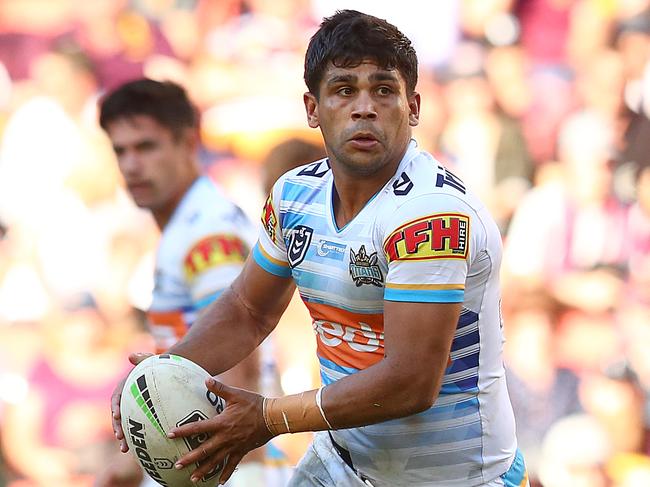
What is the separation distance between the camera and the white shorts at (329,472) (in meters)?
3.56

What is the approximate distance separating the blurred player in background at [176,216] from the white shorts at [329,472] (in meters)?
0.74

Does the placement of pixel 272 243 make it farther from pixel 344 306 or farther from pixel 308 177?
pixel 344 306

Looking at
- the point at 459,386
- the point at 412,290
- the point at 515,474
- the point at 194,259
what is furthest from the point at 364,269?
the point at 194,259

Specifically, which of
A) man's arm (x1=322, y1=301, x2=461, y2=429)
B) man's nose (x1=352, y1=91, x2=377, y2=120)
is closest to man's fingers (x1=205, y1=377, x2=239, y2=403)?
man's arm (x1=322, y1=301, x2=461, y2=429)

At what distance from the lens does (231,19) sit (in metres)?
7.52

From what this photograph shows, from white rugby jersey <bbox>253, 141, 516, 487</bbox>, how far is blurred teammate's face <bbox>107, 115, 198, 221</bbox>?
1660mm

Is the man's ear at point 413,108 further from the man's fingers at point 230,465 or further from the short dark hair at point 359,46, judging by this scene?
the man's fingers at point 230,465

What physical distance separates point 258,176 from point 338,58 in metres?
4.11

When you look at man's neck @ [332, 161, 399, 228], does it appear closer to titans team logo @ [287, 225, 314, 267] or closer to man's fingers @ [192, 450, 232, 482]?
titans team logo @ [287, 225, 314, 267]

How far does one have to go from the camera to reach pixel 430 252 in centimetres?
316

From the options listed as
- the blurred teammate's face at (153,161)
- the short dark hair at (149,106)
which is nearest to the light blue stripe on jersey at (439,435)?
the blurred teammate's face at (153,161)

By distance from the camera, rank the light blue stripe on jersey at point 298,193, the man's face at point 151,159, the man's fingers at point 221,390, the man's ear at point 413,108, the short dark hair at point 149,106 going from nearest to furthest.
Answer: the man's fingers at point 221,390, the man's ear at point 413,108, the light blue stripe on jersey at point 298,193, the man's face at point 151,159, the short dark hair at point 149,106

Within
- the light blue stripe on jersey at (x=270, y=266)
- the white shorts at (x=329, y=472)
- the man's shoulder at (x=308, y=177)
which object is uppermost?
the man's shoulder at (x=308, y=177)

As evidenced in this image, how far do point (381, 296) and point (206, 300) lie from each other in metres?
1.40
